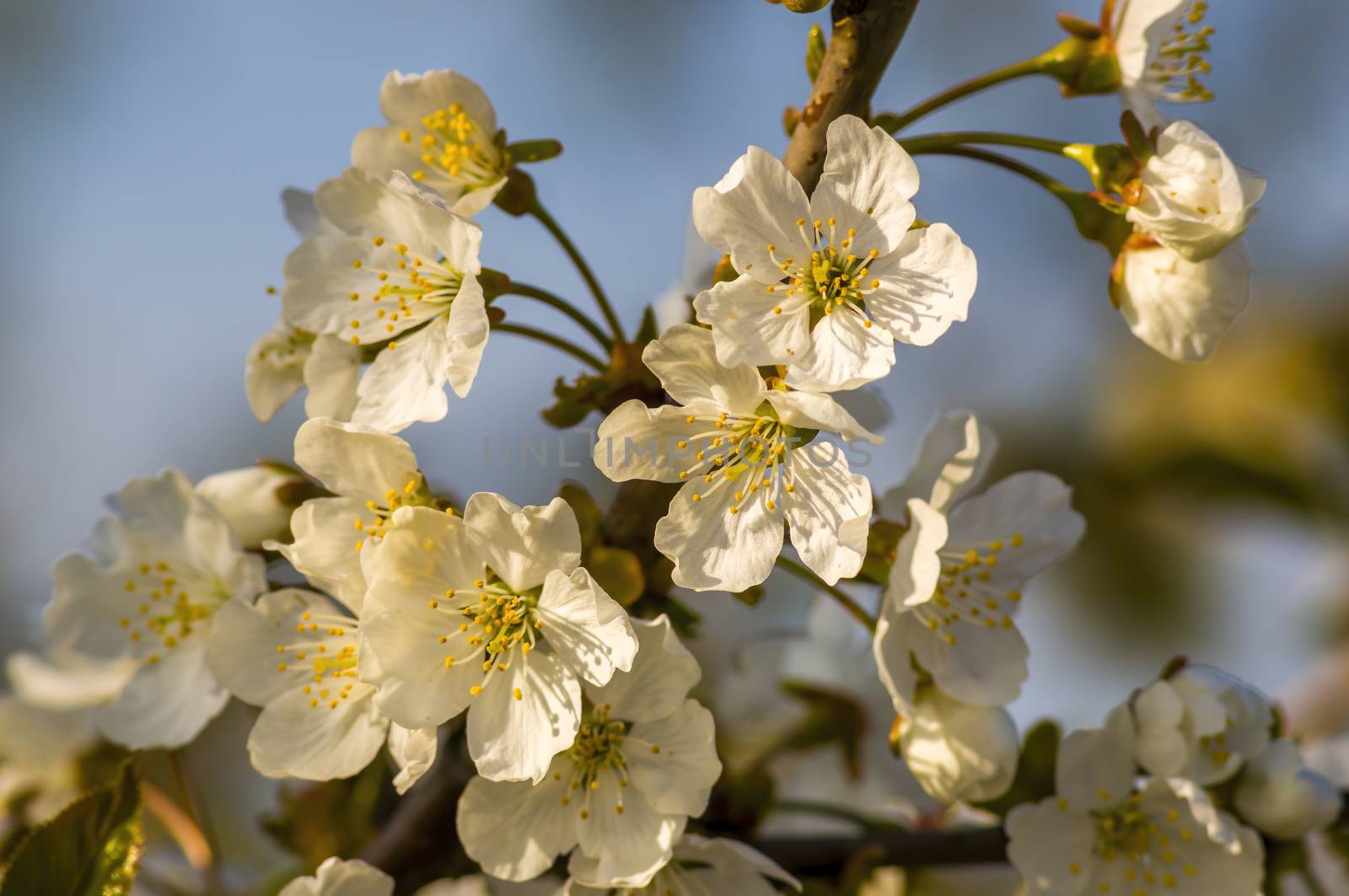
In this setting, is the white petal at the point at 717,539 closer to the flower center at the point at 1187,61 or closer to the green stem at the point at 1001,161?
the green stem at the point at 1001,161

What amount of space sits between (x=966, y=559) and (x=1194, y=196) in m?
0.32

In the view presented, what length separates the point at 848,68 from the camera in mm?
729

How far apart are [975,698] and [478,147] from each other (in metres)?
0.58

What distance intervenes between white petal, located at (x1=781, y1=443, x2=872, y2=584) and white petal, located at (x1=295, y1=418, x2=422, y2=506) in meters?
0.26

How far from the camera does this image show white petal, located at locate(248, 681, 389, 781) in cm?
77

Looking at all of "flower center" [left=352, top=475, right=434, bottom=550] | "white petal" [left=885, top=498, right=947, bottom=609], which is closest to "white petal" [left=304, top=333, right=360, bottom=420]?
"flower center" [left=352, top=475, right=434, bottom=550]

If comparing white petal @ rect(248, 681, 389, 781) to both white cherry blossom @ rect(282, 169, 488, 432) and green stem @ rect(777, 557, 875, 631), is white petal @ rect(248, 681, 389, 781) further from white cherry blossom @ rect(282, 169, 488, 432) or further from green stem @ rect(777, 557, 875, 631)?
green stem @ rect(777, 557, 875, 631)

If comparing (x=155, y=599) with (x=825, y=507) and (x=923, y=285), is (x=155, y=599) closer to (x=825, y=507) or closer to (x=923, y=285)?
(x=825, y=507)

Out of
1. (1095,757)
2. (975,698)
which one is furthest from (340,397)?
(1095,757)

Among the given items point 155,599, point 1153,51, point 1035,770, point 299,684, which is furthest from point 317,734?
point 1153,51

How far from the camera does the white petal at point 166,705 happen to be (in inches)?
34.4

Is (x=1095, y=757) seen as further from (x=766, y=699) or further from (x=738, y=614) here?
(x=738, y=614)

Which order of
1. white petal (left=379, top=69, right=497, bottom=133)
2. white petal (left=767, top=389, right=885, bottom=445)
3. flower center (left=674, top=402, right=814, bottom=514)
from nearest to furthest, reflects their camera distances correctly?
white petal (left=767, top=389, right=885, bottom=445)
flower center (left=674, top=402, right=814, bottom=514)
white petal (left=379, top=69, right=497, bottom=133)

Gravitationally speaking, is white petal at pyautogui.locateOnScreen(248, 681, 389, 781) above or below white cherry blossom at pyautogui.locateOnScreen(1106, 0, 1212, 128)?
below
